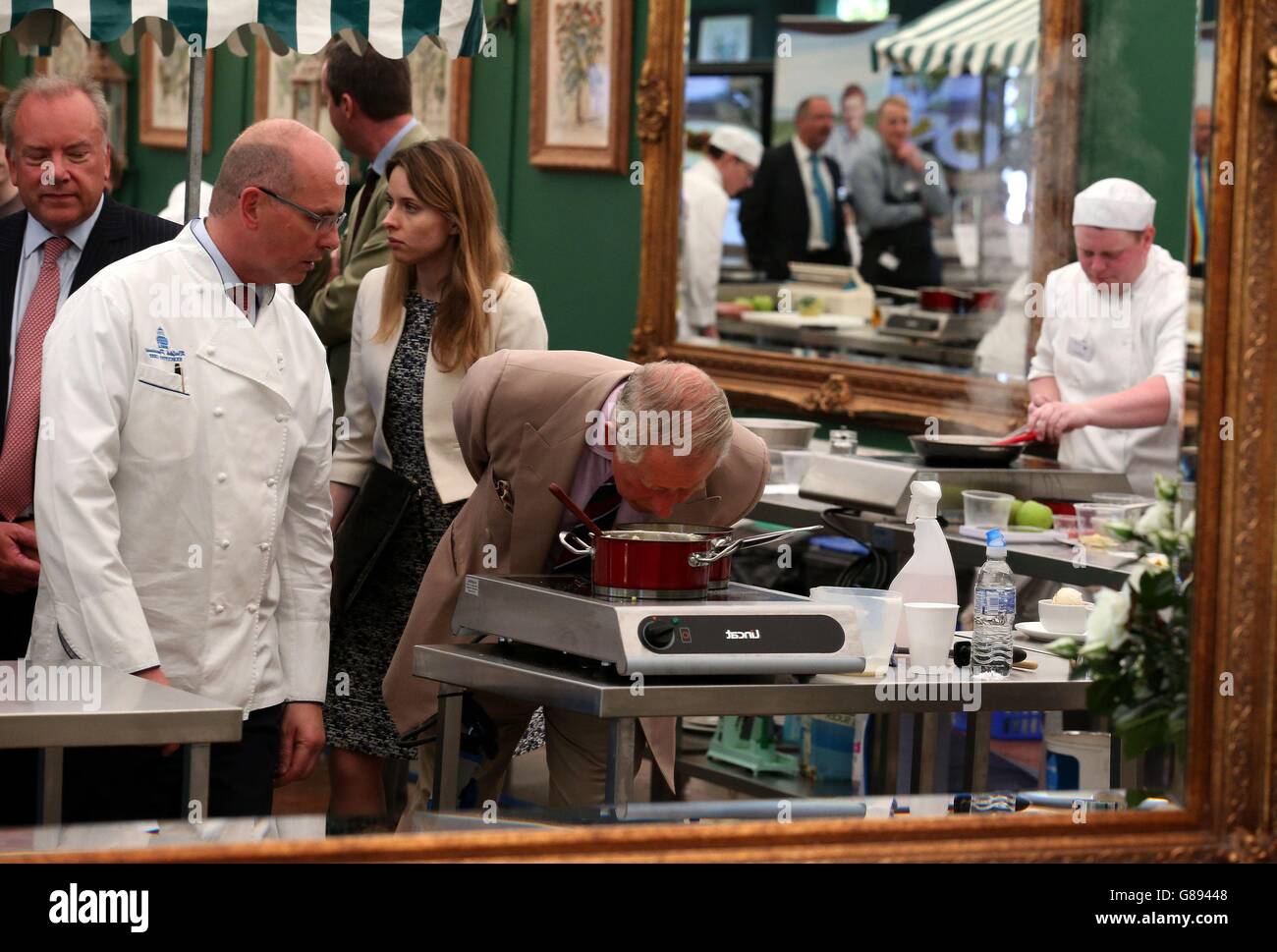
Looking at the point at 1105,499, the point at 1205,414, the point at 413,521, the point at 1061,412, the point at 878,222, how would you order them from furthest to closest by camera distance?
1. the point at 878,222
2. the point at 1061,412
3. the point at 1105,499
4. the point at 413,521
5. the point at 1205,414

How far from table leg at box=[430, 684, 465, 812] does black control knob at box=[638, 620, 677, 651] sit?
50 centimetres

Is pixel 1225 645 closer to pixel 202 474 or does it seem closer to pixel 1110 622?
pixel 1110 622

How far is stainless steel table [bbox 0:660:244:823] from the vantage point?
249 cm

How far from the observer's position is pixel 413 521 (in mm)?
3969

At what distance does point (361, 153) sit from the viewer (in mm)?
4543

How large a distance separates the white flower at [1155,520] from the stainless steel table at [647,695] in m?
0.37

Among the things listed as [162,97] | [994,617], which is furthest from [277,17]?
[162,97]

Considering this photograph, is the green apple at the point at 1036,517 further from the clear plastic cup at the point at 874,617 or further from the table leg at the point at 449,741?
the table leg at the point at 449,741

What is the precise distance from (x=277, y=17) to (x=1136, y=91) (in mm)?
2650

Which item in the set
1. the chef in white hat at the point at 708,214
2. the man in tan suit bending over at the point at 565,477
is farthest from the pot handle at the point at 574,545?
the chef in white hat at the point at 708,214

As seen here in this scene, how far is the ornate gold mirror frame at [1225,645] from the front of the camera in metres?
2.50

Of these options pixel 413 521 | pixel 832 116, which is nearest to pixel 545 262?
pixel 832 116
